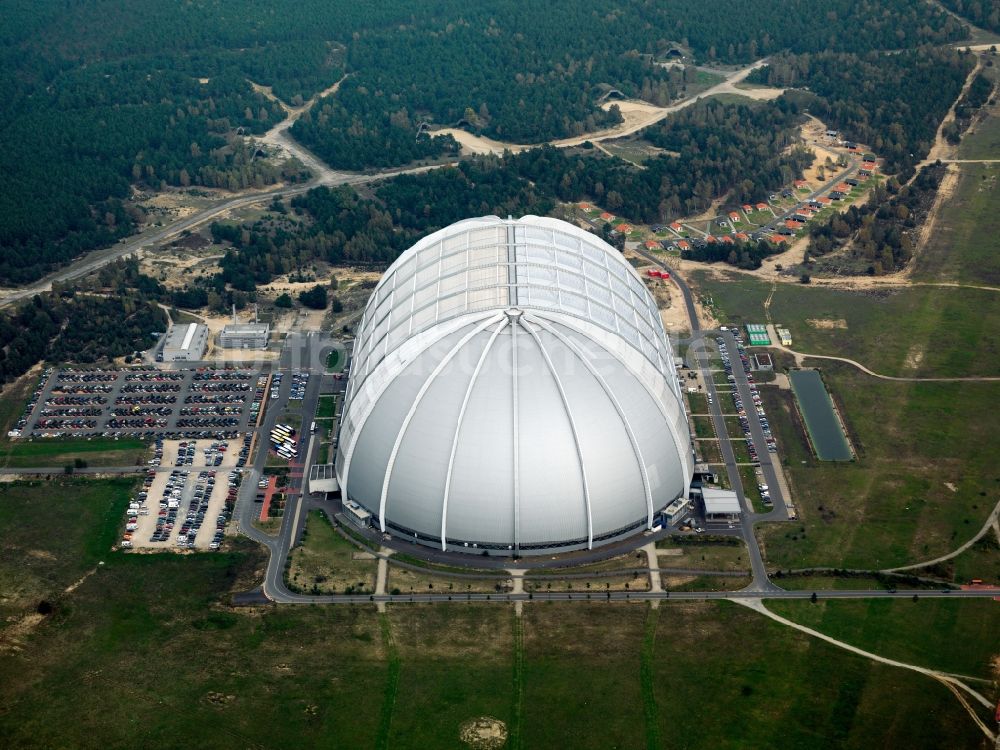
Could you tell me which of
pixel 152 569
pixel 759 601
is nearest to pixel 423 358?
pixel 152 569

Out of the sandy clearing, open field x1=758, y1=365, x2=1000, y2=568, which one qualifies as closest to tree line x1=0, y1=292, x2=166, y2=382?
open field x1=758, y1=365, x2=1000, y2=568

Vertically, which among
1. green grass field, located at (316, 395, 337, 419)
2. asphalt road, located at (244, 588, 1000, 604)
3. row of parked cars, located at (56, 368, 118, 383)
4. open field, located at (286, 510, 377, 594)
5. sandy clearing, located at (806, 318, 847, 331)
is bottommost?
asphalt road, located at (244, 588, 1000, 604)

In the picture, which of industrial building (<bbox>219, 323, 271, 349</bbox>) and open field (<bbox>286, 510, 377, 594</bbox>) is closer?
open field (<bbox>286, 510, 377, 594</bbox>)

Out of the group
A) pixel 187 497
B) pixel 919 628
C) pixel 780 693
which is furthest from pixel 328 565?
pixel 919 628

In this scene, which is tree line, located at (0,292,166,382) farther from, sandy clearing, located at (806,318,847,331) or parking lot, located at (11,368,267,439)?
sandy clearing, located at (806,318,847,331)

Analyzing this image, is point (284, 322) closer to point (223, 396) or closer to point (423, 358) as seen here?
point (223, 396)

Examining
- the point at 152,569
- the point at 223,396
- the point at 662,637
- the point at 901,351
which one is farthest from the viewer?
the point at 901,351
